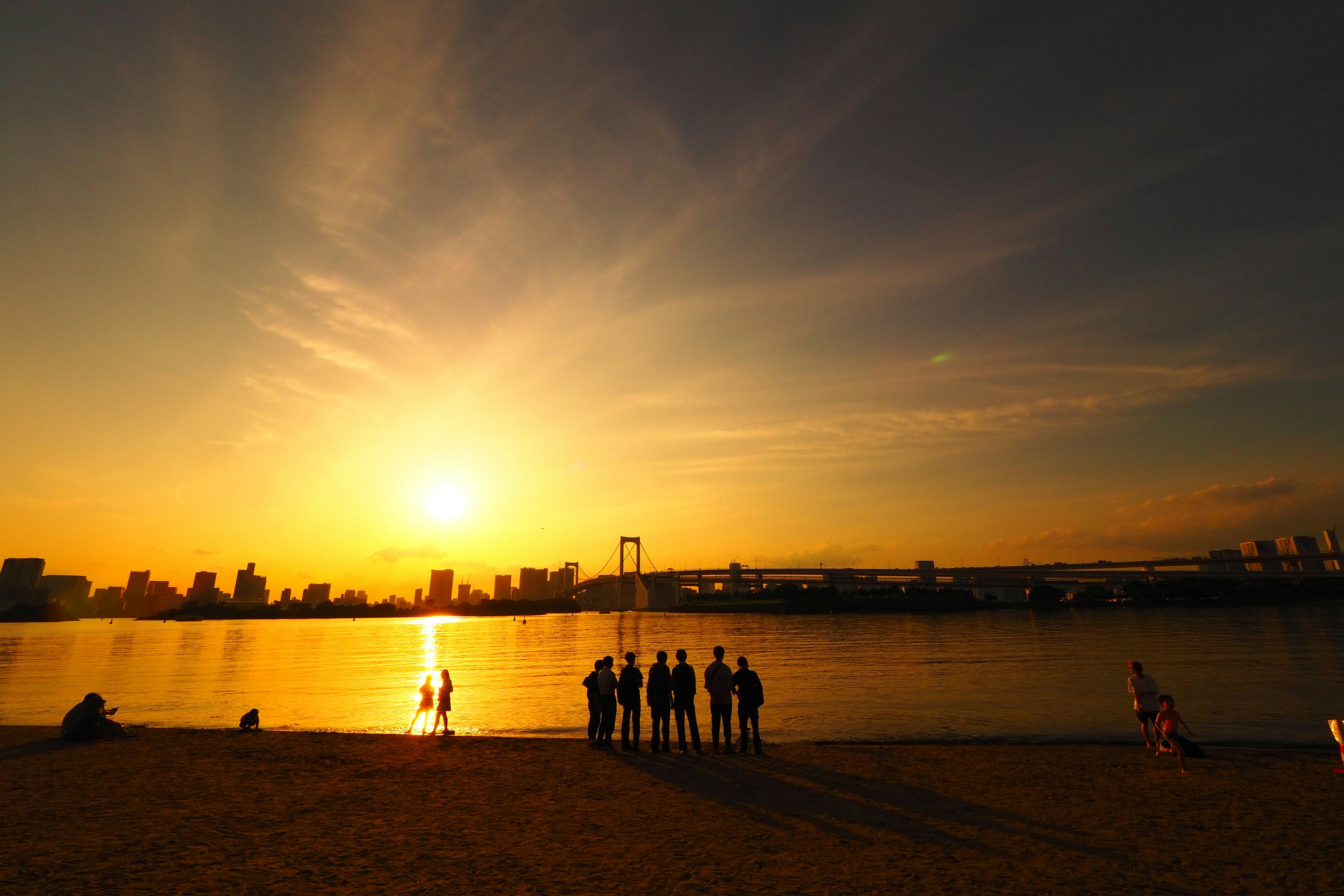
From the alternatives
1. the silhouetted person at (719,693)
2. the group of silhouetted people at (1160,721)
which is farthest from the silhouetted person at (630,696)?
the group of silhouetted people at (1160,721)

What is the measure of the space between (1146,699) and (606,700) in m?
10.6

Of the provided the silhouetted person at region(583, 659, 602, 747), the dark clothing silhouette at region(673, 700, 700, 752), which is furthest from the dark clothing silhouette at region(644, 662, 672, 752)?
the silhouetted person at region(583, 659, 602, 747)

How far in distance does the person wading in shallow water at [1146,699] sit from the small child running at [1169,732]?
0.39 feet

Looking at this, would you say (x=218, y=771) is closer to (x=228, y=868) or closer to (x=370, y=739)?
(x=370, y=739)

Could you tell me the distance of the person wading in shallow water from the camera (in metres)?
12.6

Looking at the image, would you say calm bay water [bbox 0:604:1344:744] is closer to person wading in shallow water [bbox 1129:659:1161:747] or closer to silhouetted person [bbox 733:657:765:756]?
person wading in shallow water [bbox 1129:659:1161:747]

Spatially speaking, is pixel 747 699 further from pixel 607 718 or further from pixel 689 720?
pixel 607 718

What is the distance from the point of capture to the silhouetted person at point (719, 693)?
13016mm

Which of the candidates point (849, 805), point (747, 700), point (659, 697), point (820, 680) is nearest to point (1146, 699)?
point (849, 805)

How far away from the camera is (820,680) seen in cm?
2980

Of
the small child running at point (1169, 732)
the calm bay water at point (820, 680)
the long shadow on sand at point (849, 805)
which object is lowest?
the calm bay water at point (820, 680)

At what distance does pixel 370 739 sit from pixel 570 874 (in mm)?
10457

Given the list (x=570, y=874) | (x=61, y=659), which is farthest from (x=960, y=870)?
(x=61, y=659)

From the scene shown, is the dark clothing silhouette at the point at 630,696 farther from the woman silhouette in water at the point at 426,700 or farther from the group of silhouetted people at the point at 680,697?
the woman silhouette in water at the point at 426,700
